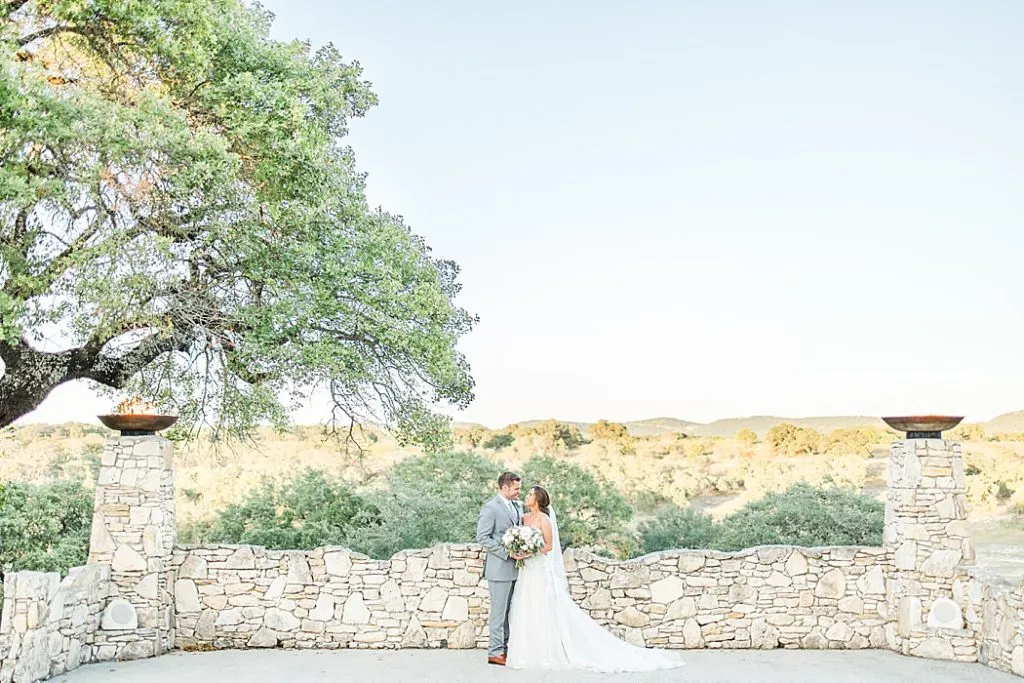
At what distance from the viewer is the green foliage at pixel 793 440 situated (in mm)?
24812

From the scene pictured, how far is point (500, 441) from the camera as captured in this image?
2503 centimetres

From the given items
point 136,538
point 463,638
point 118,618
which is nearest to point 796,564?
point 463,638

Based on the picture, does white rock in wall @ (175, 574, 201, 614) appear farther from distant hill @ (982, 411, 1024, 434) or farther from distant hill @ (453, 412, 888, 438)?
distant hill @ (982, 411, 1024, 434)

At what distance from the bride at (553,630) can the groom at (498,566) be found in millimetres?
102

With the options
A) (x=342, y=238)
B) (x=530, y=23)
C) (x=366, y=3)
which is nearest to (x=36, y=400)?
(x=342, y=238)

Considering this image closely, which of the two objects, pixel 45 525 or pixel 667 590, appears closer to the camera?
pixel 667 590

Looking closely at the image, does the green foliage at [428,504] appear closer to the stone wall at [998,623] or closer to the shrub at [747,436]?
the stone wall at [998,623]

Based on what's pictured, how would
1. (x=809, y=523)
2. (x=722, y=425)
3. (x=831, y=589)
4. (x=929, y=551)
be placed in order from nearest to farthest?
(x=929, y=551) → (x=831, y=589) → (x=809, y=523) → (x=722, y=425)

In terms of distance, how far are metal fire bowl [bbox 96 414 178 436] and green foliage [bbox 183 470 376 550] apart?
4.07m

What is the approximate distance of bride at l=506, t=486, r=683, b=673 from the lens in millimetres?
8555

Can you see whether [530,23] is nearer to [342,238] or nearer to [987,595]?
[342,238]

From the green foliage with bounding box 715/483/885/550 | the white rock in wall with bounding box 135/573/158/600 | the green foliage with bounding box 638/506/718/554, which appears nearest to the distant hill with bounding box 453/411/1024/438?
the green foliage with bounding box 638/506/718/554

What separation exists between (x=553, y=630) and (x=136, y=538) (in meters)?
4.25

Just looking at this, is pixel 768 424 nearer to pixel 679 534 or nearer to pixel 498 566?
pixel 679 534
